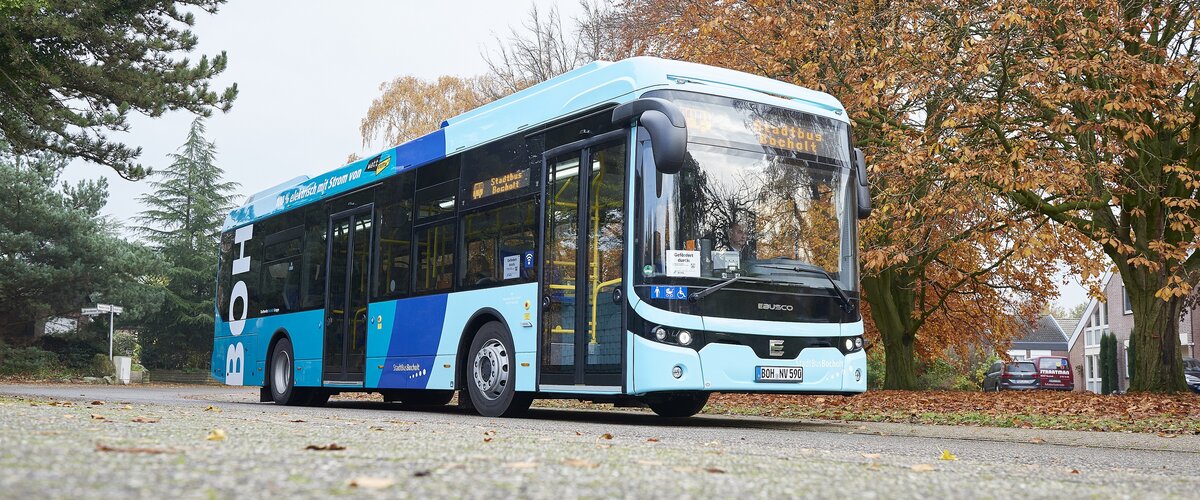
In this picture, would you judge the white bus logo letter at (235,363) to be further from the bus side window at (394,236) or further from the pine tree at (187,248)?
the pine tree at (187,248)

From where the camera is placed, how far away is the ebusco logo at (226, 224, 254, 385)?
18.4 m

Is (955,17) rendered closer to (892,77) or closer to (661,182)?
(892,77)

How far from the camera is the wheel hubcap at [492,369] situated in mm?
12047

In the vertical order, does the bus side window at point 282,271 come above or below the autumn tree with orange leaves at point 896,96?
below

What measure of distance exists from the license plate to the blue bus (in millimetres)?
15

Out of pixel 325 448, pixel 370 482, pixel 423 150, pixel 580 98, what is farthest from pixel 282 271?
pixel 370 482

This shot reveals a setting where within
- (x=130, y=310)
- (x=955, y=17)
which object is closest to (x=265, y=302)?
(x=955, y=17)

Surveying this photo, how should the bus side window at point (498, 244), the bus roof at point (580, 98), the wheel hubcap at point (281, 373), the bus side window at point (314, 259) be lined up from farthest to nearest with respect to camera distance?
the wheel hubcap at point (281, 373) < the bus side window at point (314, 259) < the bus side window at point (498, 244) < the bus roof at point (580, 98)

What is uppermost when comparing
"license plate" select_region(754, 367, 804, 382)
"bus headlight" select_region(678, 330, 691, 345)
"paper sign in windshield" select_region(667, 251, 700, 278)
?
"paper sign in windshield" select_region(667, 251, 700, 278)

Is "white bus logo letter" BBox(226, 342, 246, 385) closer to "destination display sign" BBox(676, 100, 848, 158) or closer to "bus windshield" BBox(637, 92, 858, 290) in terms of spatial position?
"bus windshield" BBox(637, 92, 858, 290)

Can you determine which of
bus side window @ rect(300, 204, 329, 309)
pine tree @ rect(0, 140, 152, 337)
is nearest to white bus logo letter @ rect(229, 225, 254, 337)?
bus side window @ rect(300, 204, 329, 309)

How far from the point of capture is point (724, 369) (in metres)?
10.5

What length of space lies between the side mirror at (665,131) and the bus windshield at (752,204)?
1.36ft

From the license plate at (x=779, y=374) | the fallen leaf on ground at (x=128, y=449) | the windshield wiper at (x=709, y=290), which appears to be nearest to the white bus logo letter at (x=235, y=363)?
the windshield wiper at (x=709, y=290)
